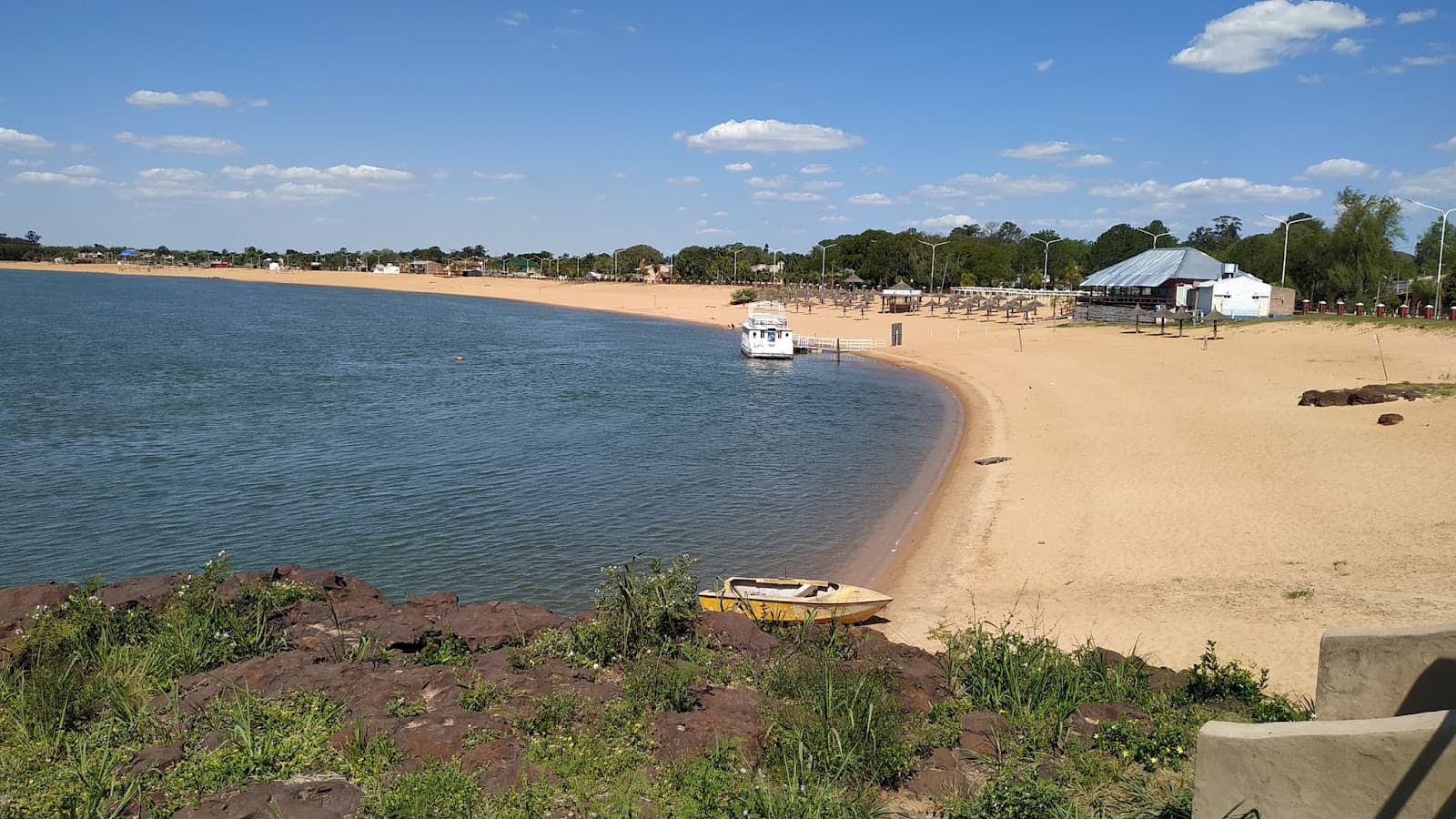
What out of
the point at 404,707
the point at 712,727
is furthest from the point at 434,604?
the point at 712,727

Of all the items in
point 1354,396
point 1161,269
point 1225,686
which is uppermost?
point 1161,269

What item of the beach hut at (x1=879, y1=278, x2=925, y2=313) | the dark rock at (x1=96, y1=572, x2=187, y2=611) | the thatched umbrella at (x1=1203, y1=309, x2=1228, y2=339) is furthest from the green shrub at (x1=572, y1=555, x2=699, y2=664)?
the beach hut at (x1=879, y1=278, x2=925, y2=313)

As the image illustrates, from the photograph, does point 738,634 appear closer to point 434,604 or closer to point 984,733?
point 984,733

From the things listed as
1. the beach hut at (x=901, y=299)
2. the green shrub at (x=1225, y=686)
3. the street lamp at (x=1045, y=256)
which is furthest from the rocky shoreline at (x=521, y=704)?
the street lamp at (x=1045, y=256)

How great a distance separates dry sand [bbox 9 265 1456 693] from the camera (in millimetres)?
14406

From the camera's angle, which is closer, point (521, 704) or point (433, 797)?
point (433, 797)

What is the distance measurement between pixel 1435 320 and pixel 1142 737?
4454 cm

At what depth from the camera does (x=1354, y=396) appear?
28.8 meters

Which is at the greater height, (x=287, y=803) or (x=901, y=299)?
(x=901, y=299)

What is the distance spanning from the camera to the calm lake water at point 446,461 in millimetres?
19625

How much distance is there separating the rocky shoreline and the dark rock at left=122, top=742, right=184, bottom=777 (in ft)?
0.05

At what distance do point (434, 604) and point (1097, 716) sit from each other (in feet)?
30.2

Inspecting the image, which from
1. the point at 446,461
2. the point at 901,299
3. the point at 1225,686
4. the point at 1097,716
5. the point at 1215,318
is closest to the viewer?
the point at 1097,716

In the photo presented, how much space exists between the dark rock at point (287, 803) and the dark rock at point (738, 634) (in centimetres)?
519
